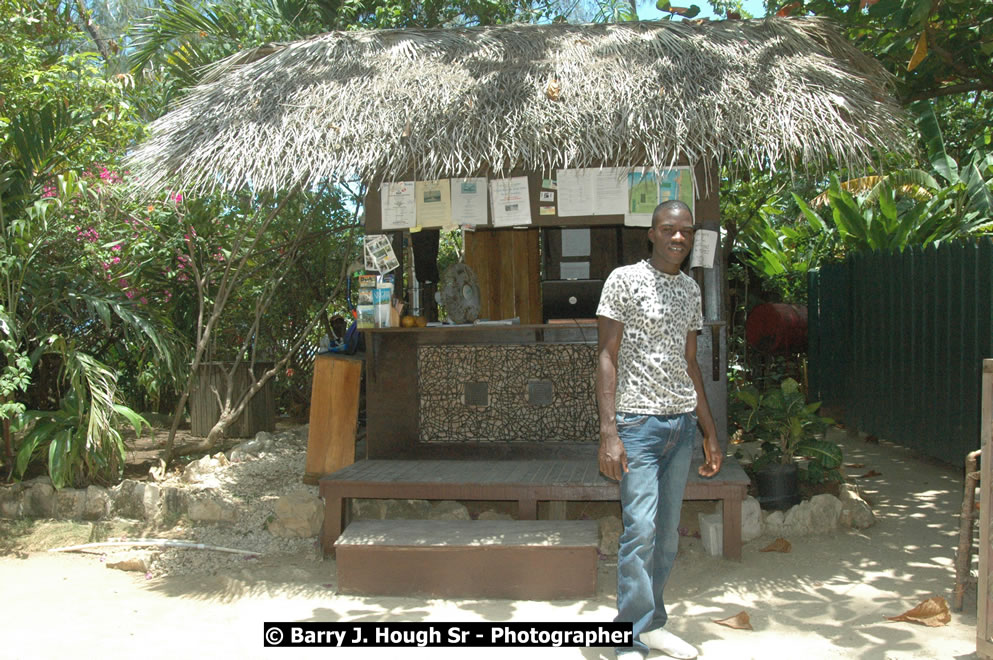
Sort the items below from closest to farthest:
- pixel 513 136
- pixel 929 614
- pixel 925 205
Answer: pixel 929 614, pixel 513 136, pixel 925 205

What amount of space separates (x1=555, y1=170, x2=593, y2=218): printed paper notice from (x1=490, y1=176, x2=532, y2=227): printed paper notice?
252mm

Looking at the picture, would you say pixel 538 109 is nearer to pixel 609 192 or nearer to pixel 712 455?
pixel 609 192

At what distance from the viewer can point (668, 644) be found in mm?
3436

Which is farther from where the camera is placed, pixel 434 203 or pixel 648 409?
pixel 434 203

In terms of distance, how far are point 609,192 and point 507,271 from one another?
3495 mm

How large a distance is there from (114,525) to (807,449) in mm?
4751

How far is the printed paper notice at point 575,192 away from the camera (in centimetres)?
561

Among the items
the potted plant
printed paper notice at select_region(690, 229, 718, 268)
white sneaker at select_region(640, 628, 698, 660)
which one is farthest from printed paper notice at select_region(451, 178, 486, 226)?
white sneaker at select_region(640, 628, 698, 660)

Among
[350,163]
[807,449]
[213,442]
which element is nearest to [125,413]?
[213,442]

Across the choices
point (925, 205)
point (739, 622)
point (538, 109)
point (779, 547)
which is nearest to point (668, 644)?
point (739, 622)

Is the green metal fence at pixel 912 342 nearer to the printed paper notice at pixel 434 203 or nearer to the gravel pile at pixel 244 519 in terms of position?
the printed paper notice at pixel 434 203

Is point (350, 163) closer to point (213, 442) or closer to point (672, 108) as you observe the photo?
point (672, 108)

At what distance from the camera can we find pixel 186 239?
6.90m

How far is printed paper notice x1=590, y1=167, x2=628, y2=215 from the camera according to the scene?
5559 mm
